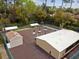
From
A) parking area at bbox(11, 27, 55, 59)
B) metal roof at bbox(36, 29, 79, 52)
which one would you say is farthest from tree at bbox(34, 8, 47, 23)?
parking area at bbox(11, 27, 55, 59)

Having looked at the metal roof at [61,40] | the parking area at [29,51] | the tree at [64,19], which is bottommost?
the parking area at [29,51]

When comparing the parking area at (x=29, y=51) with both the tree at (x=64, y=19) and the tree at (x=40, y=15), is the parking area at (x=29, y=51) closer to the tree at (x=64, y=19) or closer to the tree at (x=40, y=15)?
the tree at (x=64, y=19)

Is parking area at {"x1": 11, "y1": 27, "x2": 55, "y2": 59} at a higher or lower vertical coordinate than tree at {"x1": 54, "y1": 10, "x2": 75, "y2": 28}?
lower

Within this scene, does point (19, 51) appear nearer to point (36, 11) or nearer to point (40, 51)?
point (40, 51)

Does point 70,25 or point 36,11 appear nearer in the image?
point 70,25

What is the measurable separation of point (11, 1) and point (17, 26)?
14.1 m

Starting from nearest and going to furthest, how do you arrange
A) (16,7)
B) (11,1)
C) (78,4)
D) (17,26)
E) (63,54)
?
(63,54), (17,26), (16,7), (11,1), (78,4)

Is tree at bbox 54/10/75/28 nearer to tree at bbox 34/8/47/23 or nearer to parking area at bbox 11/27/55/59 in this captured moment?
tree at bbox 34/8/47/23

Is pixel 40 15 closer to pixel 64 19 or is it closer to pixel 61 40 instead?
pixel 64 19

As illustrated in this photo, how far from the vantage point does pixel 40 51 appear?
18641 millimetres

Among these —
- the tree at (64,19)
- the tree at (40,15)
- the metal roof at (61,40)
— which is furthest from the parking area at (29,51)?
the tree at (40,15)

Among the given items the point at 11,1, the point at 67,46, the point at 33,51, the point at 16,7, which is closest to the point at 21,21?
the point at 16,7

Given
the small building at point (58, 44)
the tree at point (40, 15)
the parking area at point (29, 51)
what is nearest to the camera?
the parking area at point (29, 51)

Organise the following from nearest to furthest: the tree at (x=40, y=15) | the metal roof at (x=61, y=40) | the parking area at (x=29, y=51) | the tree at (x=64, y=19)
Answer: the parking area at (x=29, y=51) < the metal roof at (x=61, y=40) < the tree at (x=64, y=19) < the tree at (x=40, y=15)
